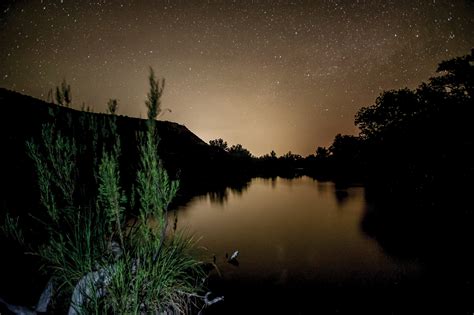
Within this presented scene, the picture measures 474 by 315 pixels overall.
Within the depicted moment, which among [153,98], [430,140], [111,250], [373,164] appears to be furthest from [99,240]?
[373,164]

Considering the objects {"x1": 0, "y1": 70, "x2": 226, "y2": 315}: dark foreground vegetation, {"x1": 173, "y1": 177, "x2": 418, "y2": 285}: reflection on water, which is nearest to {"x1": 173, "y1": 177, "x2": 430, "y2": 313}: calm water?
{"x1": 173, "y1": 177, "x2": 418, "y2": 285}: reflection on water

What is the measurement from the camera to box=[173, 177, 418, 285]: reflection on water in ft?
26.8

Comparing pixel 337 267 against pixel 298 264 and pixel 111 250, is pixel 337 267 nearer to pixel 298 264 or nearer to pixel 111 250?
pixel 298 264

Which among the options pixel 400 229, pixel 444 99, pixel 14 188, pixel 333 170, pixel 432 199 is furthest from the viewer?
pixel 333 170

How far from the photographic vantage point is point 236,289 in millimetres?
6910

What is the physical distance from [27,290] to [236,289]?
15.7 ft

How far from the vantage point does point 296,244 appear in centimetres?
1177

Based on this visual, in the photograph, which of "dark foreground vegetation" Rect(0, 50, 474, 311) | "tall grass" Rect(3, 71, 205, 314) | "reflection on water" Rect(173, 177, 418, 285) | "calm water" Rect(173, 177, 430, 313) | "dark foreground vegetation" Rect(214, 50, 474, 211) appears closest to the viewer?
"tall grass" Rect(3, 71, 205, 314)

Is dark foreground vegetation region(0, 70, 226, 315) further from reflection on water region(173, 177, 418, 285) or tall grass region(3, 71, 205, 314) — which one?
reflection on water region(173, 177, 418, 285)

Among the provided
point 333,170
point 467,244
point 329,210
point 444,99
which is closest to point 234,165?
point 333,170

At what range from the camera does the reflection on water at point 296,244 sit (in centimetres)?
816

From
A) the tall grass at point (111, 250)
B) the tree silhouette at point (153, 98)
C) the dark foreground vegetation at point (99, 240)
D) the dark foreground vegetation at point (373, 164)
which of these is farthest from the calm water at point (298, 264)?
the tree silhouette at point (153, 98)

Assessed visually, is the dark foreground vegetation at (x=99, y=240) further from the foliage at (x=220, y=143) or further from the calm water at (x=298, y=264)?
the foliage at (x=220, y=143)

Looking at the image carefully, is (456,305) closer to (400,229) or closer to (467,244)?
(467,244)
